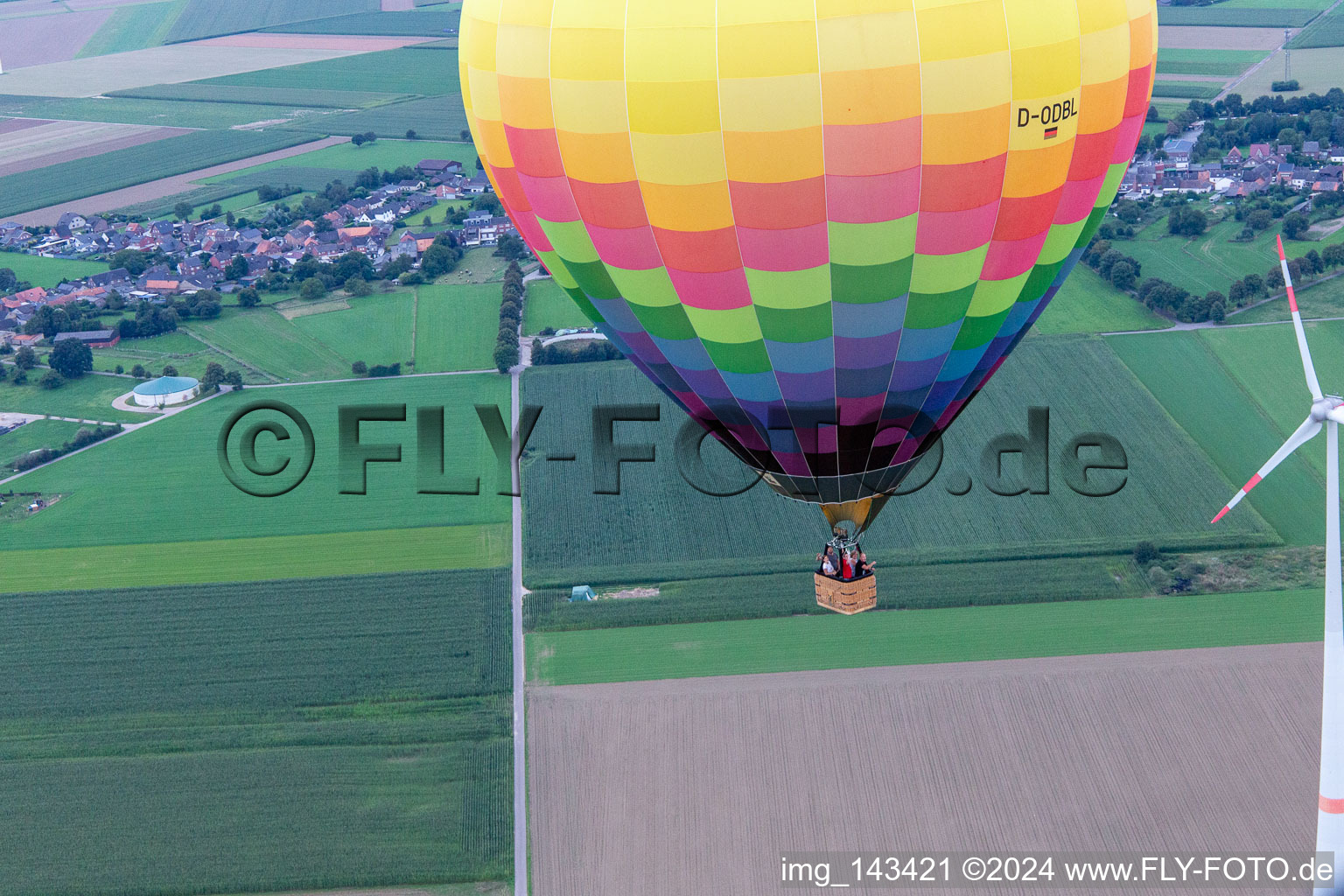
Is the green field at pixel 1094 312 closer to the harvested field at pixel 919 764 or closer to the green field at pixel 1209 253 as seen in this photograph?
the green field at pixel 1209 253

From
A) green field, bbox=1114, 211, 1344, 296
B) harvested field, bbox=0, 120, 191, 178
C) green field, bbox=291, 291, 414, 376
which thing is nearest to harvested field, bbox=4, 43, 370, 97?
harvested field, bbox=0, 120, 191, 178

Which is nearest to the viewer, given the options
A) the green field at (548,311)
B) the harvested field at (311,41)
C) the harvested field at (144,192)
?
the green field at (548,311)

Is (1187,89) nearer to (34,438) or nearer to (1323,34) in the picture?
(1323,34)

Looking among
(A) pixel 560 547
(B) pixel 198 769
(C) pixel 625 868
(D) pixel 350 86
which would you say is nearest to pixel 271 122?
(D) pixel 350 86

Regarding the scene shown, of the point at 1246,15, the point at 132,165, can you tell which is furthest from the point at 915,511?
the point at 1246,15

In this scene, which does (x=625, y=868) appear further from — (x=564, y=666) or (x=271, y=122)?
(x=271, y=122)

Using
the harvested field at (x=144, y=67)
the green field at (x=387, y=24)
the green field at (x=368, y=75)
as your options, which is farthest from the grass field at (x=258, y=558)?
the green field at (x=387, y=24)
